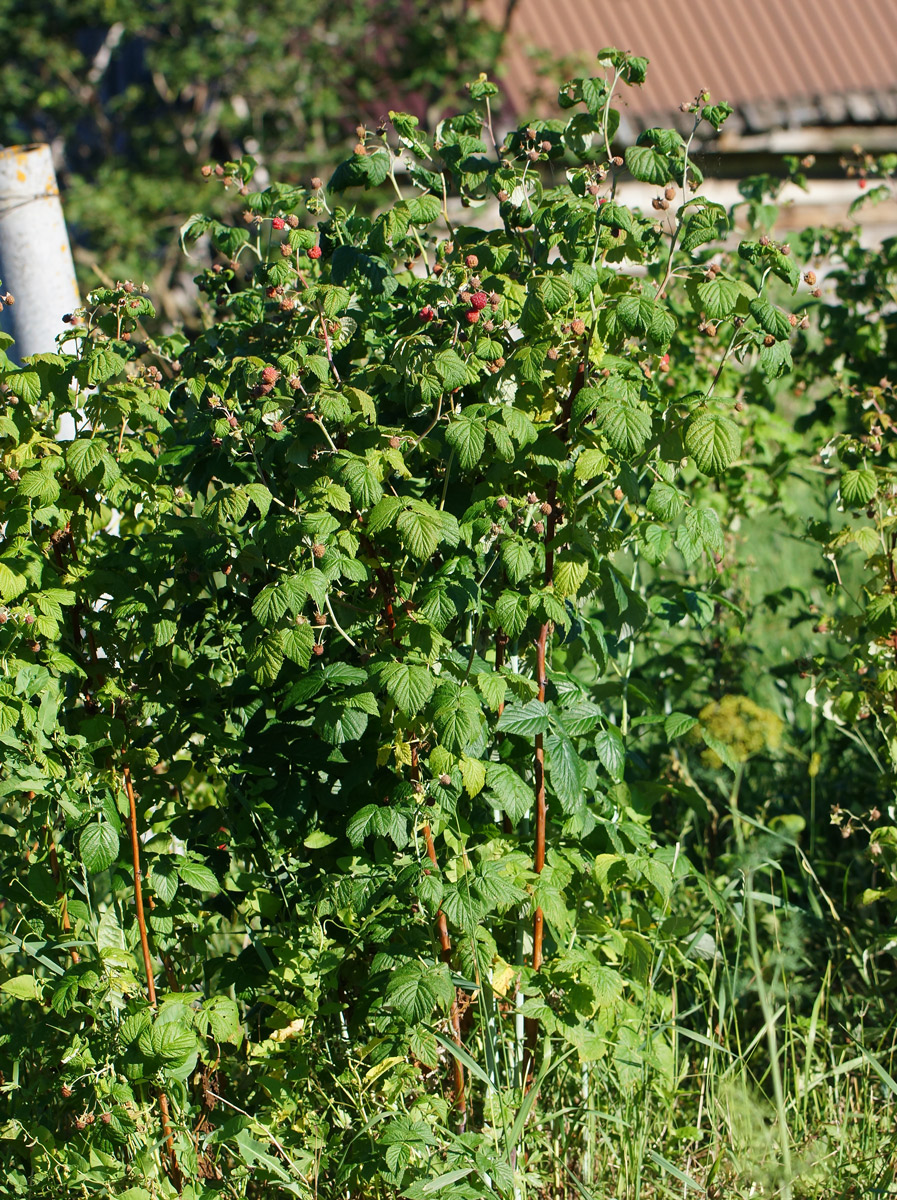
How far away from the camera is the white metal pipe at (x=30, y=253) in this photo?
3139 millimetres

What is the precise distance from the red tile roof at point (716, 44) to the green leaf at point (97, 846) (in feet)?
32.6

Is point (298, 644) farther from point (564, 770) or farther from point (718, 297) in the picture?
point (718, 297)

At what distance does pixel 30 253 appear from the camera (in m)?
3.14

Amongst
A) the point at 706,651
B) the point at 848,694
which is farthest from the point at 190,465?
the point at 706,651

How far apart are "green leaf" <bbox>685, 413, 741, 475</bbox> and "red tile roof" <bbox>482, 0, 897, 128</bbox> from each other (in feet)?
31.4

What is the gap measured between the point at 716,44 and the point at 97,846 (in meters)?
11.8

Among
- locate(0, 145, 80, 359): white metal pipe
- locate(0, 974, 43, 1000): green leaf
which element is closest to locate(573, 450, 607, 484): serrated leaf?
locate(0, 974, 43, 1000): green leaf

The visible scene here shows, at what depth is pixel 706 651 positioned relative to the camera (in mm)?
3369

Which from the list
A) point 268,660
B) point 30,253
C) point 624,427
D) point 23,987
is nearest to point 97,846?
point 23,987

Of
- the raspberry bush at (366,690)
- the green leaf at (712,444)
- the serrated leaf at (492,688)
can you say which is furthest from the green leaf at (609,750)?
the green leaf at (712,444)

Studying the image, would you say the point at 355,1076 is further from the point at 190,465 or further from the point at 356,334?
the point at 356,334

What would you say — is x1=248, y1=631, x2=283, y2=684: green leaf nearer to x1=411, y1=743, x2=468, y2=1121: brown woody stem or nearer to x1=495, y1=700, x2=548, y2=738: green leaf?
x1=411, y1=743, x2=468, y2=1121: brown woody stem

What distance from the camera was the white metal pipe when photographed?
124 inches

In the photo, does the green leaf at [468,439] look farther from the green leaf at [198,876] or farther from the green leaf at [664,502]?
the green leaf at [198,876]
